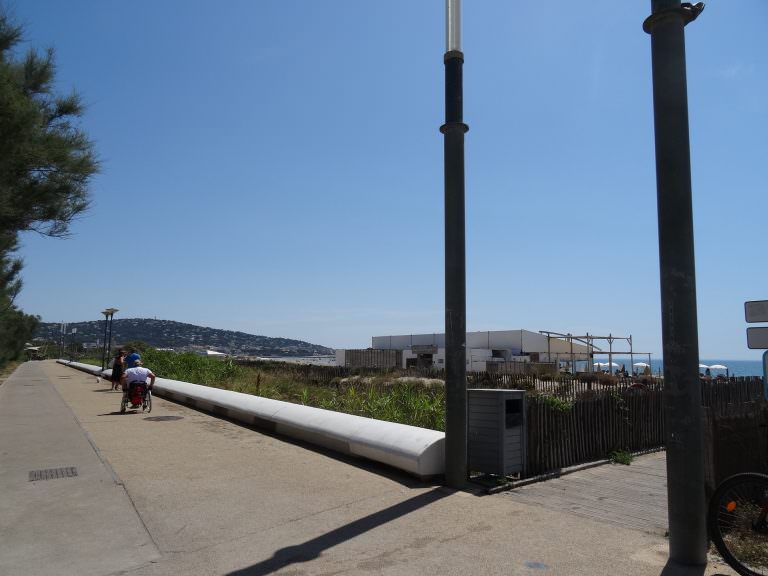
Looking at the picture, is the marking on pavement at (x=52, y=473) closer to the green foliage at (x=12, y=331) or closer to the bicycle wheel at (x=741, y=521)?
the bicycle wheel at (x=741, y=521)

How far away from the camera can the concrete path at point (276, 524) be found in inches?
168

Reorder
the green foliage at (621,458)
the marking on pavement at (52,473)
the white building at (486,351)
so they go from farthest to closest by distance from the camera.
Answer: the white building at (486,351) < the green foliage at (621,458) < the marking on pavement at (52,473)

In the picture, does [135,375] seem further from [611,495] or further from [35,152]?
[611,495]

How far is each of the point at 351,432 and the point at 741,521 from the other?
4.86 metres

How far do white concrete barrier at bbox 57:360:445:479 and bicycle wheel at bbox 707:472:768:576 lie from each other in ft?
10.2

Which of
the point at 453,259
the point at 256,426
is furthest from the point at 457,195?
the point at 256,426

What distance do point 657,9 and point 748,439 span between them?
4.07 meters

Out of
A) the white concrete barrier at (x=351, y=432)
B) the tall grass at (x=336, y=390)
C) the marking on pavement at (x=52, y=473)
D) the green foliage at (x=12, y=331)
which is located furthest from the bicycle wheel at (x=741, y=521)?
the green foliage at (x=12, y=331)

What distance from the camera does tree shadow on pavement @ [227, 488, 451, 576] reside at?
4211 mm

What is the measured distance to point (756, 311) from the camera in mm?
6629

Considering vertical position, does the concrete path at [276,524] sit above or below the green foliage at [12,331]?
below

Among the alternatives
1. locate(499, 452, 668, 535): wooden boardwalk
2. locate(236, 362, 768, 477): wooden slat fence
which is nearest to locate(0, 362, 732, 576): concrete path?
locate(499, 452, 668, 535): wooden boardwalk

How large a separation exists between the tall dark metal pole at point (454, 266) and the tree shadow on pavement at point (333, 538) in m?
0.58

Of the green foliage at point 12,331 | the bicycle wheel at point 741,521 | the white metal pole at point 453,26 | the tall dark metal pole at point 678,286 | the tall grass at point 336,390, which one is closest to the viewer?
the bicycle wheel at point 741,521
